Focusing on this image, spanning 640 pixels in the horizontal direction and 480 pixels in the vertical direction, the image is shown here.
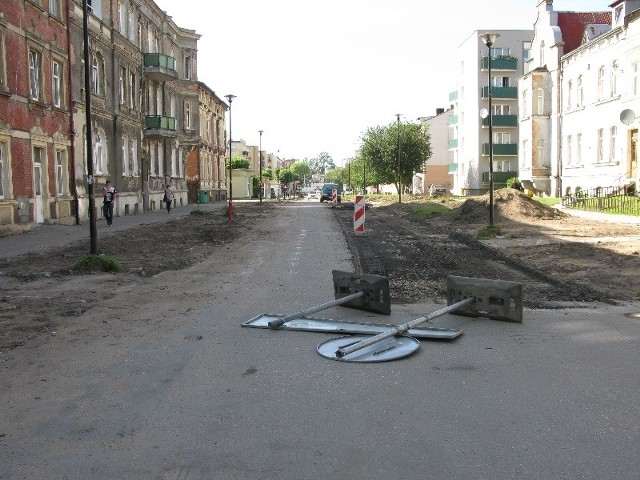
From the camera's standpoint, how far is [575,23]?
46.9 metres

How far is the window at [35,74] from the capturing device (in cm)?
2305

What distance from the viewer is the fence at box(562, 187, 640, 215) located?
27586 mm

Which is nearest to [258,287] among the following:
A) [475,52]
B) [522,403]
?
[522,403]

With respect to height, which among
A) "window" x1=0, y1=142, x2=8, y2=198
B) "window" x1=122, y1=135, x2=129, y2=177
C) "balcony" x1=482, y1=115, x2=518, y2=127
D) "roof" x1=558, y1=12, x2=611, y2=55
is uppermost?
"roof" x1=558, y1=12, x2=611, y2=55

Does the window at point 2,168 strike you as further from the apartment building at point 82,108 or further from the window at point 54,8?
the window at point 54,8

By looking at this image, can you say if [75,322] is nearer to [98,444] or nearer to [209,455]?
[98,444]

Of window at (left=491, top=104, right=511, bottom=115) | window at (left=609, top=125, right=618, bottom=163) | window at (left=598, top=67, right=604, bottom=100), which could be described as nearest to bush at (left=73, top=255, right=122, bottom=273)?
window at (left=609, top=125, right=618, bottom=163)

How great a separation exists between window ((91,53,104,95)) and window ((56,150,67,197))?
4.59 meters

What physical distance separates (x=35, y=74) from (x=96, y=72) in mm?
7293

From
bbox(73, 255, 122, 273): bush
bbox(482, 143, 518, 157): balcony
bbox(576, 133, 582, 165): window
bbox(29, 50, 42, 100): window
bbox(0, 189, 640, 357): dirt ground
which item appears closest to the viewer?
bbox(0, 189, 640, 357): dirt ground

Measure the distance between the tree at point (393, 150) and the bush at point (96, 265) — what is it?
58.3m

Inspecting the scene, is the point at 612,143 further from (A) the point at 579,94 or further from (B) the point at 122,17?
(B) the point at 122,17

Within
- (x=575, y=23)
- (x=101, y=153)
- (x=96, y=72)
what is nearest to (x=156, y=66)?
(x=96, y=72)

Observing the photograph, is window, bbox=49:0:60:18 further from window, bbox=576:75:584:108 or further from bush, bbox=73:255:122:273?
window, bbox=576:75:584:108
